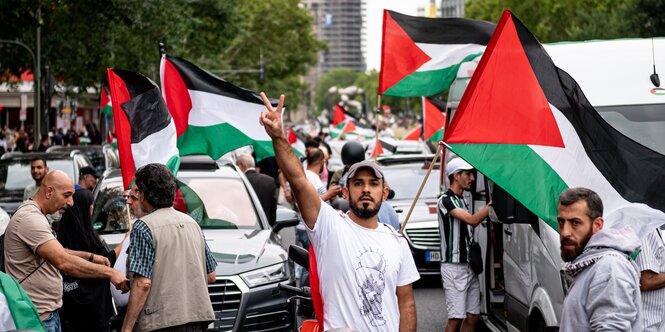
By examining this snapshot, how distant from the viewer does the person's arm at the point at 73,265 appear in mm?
6754

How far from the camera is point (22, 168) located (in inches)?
707

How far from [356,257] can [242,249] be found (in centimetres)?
409

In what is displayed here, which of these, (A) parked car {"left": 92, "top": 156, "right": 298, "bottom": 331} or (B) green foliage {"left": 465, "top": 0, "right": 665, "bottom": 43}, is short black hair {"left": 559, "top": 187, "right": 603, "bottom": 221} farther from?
(B) green foliage {"left": 465, "top": 0, "right": 665, "bottom": 43}

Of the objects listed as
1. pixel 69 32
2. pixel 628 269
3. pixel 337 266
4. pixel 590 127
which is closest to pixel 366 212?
pixel 337 266

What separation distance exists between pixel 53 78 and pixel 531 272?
2689 cm

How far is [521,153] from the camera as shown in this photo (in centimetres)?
692

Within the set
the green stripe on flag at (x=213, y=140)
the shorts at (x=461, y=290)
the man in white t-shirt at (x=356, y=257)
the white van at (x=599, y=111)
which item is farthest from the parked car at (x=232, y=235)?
the man in white t-shirt at (x=356, y=257)

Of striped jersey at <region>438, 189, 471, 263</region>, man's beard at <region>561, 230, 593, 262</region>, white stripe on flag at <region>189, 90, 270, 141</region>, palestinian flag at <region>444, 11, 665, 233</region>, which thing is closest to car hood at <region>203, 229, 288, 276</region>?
striped jersey at <region>438, 189, 471, 263</region>

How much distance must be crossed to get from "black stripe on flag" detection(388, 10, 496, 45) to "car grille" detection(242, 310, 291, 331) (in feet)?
15.8

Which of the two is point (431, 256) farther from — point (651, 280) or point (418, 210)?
point (651, 280)

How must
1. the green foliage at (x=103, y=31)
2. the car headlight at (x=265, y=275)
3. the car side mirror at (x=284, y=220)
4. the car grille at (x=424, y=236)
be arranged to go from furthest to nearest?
the green foliage at (x=103, y=31) < the car grille at (x=424, y=236) < the car side mirror at (x=284, y=220) < the car headlight at (x=265, y=275)

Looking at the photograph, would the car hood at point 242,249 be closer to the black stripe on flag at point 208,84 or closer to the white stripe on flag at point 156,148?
the white stripe on flag at point 156,148

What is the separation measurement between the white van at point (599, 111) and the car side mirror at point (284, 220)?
250 cm

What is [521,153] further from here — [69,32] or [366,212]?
[69,32]
